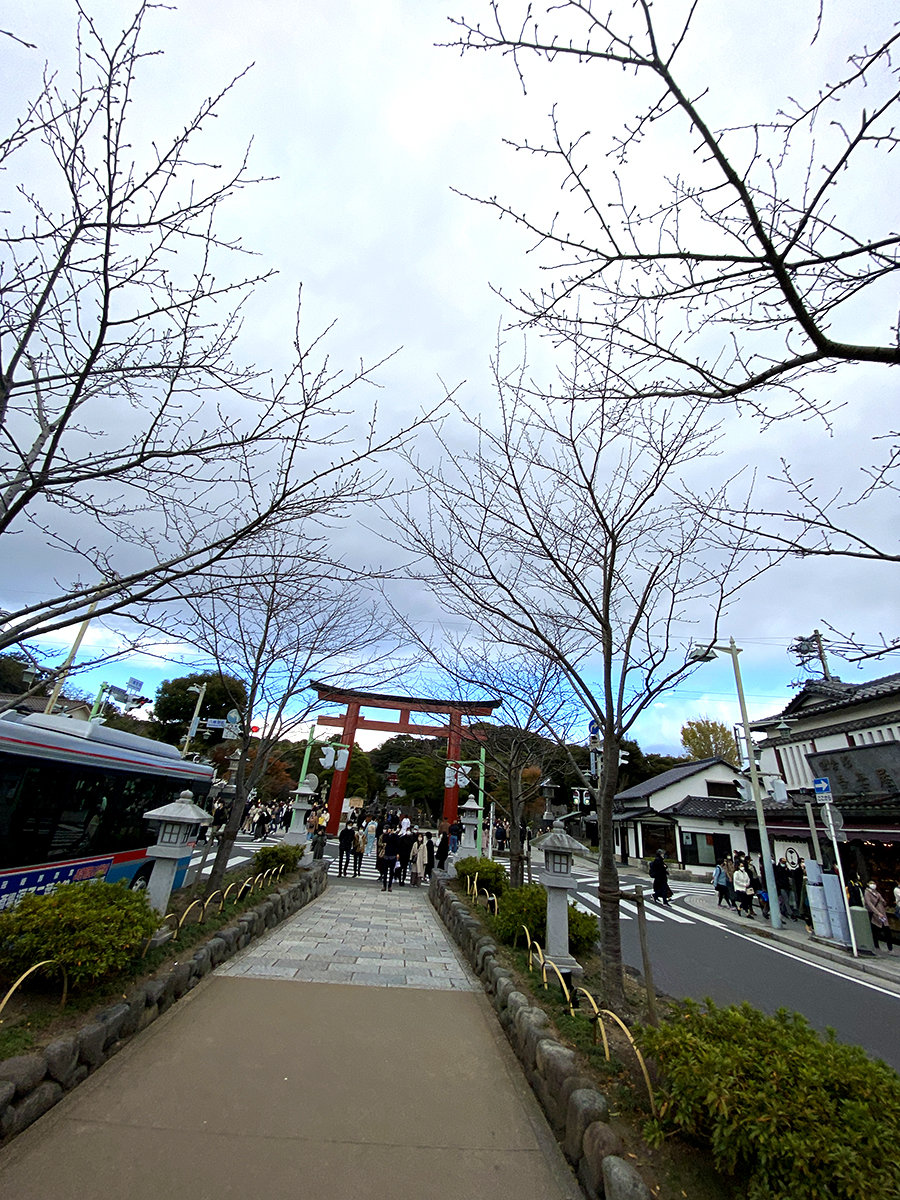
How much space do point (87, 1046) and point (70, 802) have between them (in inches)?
201

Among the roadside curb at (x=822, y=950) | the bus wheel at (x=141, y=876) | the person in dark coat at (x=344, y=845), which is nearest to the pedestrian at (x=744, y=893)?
the roadside curb at (x=822, y=950)

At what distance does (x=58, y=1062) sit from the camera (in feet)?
11.4

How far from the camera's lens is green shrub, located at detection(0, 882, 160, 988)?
427cm

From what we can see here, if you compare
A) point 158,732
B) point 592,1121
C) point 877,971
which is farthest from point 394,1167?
point 158,732

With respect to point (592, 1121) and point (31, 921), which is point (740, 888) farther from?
point (31, 921)

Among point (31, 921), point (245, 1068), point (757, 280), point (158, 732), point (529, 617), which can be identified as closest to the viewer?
point (757, 280)

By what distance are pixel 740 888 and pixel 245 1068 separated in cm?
1780

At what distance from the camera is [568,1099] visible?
3430mm

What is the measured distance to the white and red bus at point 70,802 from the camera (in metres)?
6.79

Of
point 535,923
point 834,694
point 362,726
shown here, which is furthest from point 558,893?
point 362,726

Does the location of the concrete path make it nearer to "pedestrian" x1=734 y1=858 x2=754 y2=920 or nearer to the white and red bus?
the white and red bus

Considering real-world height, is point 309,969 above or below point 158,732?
below

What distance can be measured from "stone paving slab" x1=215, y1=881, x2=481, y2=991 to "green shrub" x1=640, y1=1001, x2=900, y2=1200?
4085 millimetres

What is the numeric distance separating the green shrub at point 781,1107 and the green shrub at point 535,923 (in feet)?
14.0
